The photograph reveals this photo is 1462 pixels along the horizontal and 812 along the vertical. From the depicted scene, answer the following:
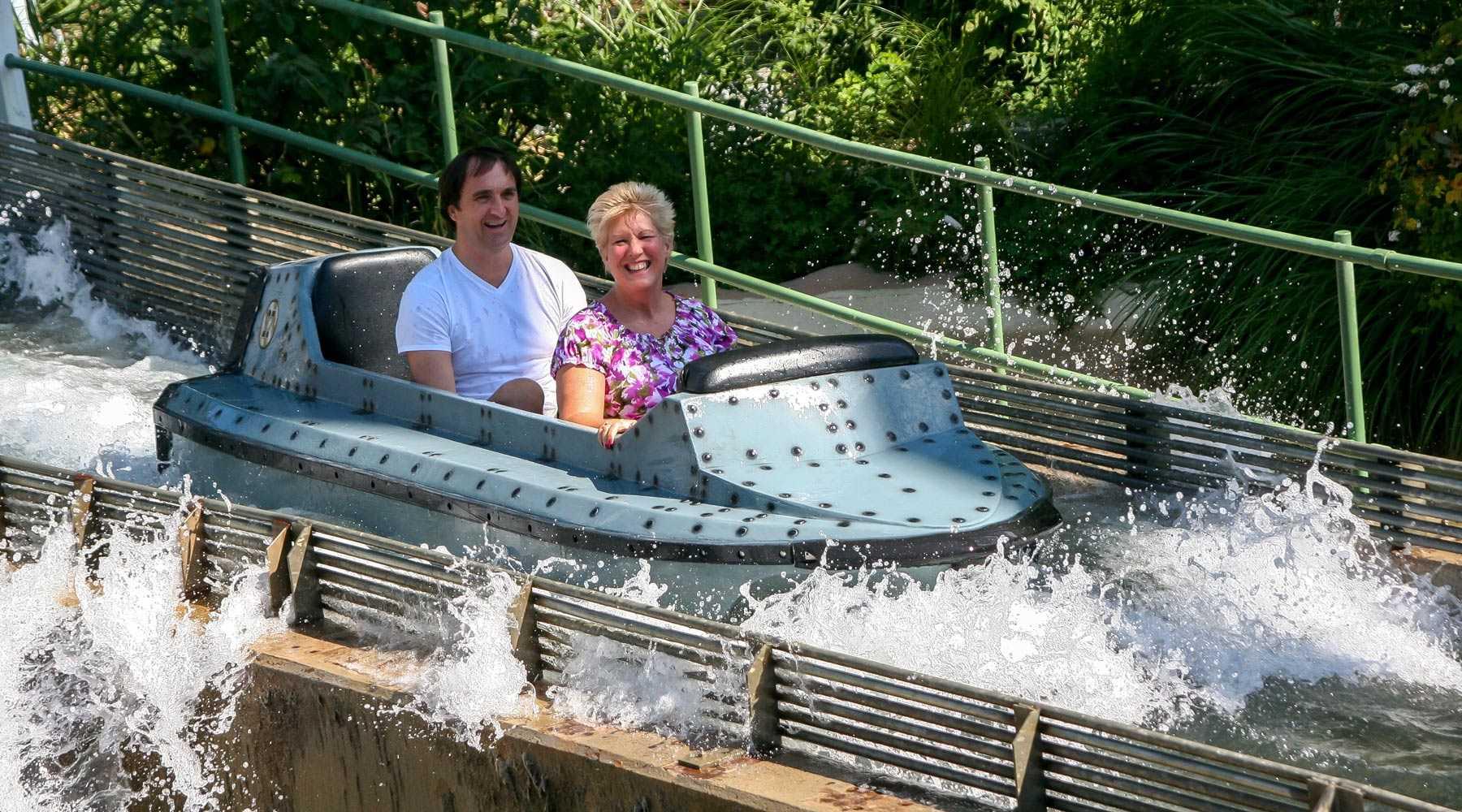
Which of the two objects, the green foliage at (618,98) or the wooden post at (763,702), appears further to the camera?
the green foliage at (618,98)

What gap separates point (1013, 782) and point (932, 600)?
2.41 ft

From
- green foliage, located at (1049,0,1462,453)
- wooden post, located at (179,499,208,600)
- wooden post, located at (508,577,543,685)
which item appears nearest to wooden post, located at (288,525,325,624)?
wooden post, located at (179,499,208,600)

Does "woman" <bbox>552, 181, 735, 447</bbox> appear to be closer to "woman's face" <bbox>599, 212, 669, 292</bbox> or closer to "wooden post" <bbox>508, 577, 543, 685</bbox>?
"woman's face" <bbox>599, 212, 669, 292</bbox>

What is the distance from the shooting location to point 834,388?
14.3 ft

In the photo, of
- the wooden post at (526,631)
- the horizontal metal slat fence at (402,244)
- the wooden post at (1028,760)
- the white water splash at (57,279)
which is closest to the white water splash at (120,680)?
the wooden post at (526,631)

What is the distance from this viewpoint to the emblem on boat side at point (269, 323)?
5383 mm

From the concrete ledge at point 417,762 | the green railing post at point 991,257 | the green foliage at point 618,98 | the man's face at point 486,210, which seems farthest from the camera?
the green foliage at point 618,98

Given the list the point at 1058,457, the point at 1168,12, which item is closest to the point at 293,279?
the point at 1058,457

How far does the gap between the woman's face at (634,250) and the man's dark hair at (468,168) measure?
683 millimetres

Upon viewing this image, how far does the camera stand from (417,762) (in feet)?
12.3

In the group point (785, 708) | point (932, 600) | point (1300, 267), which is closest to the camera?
point (785, 708)

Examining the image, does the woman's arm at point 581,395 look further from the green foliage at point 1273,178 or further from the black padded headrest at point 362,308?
the green foliage at point 1273,178

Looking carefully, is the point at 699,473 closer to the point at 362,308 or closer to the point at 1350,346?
the point at 362,308

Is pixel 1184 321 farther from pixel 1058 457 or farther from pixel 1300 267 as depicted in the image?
pixel 1058 457
